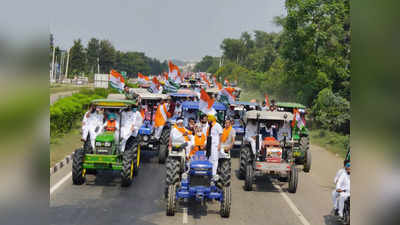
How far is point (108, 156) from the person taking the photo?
11.6 metres

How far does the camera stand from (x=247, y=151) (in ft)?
41.9

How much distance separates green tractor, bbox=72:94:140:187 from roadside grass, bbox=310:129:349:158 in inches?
404

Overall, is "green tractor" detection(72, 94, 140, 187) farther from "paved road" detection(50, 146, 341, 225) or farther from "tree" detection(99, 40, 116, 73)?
"tree" detection(99, 40, 116, 73)

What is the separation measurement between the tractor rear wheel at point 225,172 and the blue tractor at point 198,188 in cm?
15

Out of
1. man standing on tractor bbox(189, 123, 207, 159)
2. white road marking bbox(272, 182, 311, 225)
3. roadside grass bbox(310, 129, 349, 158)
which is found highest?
man standing on tractor bbox(189, 123, 207, 159)

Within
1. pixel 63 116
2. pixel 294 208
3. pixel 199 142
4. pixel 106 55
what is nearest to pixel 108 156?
pixel 199 142

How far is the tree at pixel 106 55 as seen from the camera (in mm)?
68750

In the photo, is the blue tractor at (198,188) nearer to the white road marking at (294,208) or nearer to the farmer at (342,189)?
the white road marking at (294,208)

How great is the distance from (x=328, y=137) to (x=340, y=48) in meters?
6.95

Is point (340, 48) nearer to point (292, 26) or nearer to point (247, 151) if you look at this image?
point (292, 26)

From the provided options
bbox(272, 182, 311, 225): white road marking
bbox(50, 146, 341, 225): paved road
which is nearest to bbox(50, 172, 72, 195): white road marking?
bbox(50, 146, 341, 225): paved road

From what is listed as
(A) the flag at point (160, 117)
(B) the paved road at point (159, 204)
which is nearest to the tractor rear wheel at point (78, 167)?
(B) the paved road at point (159, 204)

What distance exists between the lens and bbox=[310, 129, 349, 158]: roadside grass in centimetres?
1983
